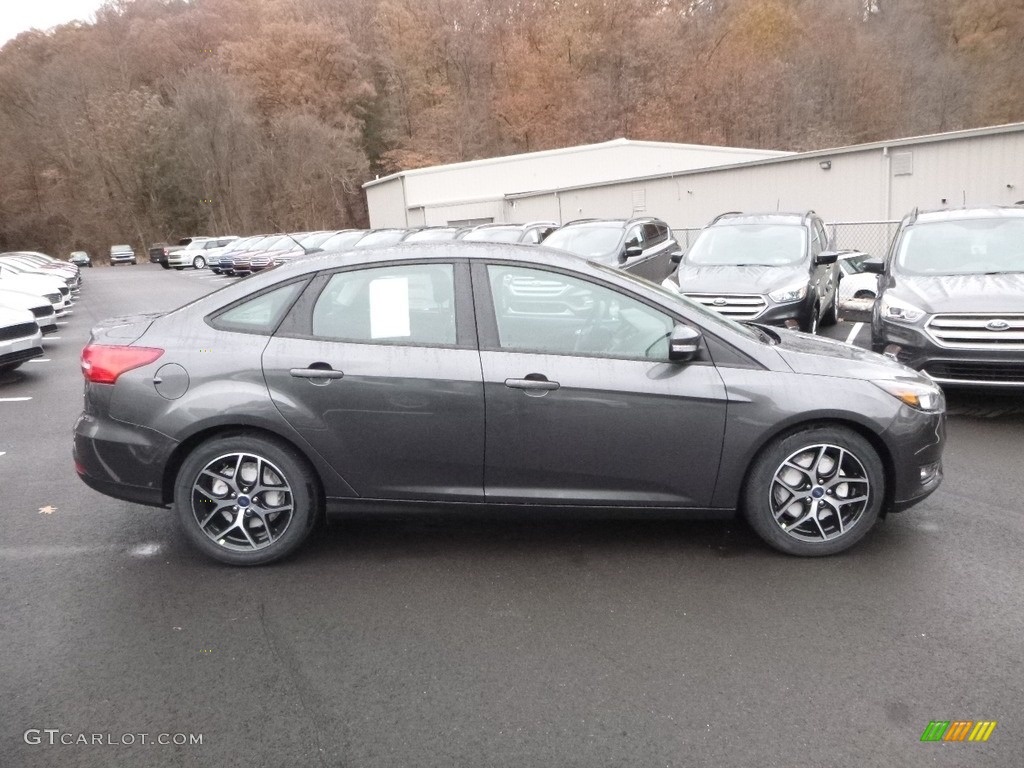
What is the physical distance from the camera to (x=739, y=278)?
32.8 feet

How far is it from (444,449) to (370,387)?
483 millimetres

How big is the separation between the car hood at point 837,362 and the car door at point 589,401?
0.47m

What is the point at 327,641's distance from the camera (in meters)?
3.52

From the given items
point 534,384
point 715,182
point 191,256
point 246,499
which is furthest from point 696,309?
point 191,256

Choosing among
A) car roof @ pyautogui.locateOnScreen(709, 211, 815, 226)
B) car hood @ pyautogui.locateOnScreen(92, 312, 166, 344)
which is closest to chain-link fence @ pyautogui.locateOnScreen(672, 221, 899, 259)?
car roof @ pyautogui.locateOnScreen(709, 211, 815, 226)

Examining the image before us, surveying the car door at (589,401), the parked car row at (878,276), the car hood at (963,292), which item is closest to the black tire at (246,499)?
the car door at (589,401)

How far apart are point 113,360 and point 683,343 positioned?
2917 millimetres

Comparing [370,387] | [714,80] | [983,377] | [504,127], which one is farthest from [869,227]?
[504,127]

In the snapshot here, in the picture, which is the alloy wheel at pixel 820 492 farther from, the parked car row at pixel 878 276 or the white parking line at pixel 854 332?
the white parking line at pixel 854 332

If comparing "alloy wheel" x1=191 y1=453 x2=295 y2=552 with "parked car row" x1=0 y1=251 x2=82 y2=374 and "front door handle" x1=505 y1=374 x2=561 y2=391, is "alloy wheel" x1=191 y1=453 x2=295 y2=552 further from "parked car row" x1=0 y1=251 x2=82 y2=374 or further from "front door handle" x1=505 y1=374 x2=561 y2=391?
"parked car row" x1=0 y1=251 x2=82 y2=374

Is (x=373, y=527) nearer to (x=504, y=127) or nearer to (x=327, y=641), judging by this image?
(x=327, y=641)

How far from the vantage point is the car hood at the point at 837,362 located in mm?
4105

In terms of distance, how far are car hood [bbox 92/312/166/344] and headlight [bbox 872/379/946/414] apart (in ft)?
12.6

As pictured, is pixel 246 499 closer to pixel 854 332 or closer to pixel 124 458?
pixel 124 458
